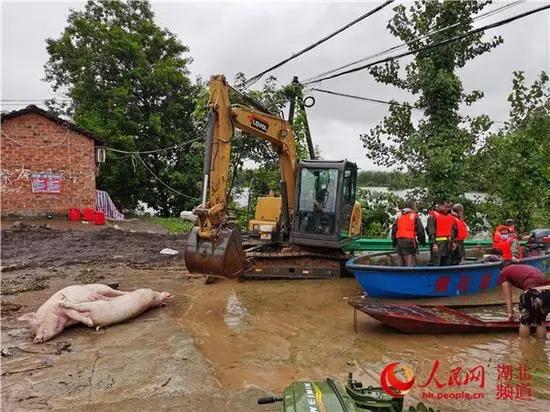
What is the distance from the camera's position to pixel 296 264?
1066cm

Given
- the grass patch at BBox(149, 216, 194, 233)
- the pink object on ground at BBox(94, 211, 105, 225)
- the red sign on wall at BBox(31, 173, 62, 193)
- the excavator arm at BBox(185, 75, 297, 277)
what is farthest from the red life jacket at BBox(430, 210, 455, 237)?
the red sign on wall at BBox(31, 173, 62, 193)

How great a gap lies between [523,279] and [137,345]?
558 cm

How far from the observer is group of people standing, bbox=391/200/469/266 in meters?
9.27

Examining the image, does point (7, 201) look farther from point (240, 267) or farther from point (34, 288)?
point (240, 267)

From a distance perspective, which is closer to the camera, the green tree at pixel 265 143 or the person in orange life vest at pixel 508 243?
the person in orange life vest at pixel 508 243

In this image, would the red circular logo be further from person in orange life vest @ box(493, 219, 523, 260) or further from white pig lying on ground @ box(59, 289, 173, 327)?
person in orange life vest @ box(493, 219, 523, 260)

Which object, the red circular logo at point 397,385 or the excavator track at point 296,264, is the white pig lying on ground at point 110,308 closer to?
the excavator track at point 296,264

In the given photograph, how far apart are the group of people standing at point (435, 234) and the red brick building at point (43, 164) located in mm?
15327

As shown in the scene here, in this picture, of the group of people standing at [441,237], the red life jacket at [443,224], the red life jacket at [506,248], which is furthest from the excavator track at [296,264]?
the red life jacket at [506,248]

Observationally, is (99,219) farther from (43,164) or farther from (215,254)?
(215,254)

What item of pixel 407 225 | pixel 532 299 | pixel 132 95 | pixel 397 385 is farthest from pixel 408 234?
pixel 132 95

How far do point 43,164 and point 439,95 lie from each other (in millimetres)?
15649

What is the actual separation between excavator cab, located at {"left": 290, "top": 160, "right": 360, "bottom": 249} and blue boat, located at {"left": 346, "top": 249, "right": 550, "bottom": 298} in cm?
130

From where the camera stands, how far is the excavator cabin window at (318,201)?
1040 centimetres
